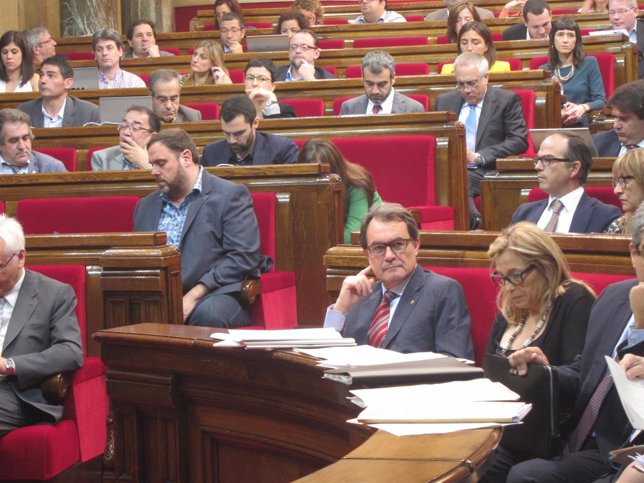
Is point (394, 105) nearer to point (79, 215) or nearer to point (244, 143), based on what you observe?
point (244, 143)

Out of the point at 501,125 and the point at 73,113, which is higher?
the point at 73,113

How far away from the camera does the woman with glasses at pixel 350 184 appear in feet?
13.5

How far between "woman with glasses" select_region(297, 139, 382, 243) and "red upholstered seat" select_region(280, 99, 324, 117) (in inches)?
55.2

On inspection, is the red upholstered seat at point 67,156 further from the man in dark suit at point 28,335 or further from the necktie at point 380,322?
the necktie at point 380,322

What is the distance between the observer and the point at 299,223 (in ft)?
13.0

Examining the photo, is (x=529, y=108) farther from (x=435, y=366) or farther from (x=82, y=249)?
(x=435, y=366)

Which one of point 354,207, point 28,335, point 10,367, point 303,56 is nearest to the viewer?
point 10,367

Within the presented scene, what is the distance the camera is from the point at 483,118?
16.9 ft

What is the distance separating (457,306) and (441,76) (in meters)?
3.17

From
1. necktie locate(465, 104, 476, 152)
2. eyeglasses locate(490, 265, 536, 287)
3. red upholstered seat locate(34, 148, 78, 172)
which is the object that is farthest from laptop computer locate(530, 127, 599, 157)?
red upholstered seat locate(34, 148, 78, 172)

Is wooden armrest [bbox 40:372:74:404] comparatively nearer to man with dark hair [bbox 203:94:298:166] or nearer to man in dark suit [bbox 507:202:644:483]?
man in dark suit [bbox 507:202:644:483]

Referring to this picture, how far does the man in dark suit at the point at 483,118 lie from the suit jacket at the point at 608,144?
743mm

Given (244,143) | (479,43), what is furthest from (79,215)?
(479,43)

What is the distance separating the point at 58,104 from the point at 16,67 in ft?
3.30
